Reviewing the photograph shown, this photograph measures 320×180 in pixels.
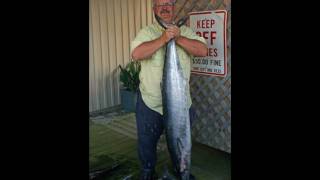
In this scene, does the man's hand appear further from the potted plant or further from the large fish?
the potted plant

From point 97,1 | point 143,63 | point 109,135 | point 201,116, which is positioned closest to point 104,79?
point 109,135

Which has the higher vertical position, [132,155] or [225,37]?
[225,37]

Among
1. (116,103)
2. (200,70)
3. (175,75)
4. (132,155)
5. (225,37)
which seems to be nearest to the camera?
(175,75)

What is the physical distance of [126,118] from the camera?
14.9 feet

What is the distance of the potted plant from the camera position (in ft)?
14.0

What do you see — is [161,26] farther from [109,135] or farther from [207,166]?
[109,135]

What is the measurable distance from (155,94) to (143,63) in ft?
0.79

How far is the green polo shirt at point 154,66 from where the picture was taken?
2.69 metres

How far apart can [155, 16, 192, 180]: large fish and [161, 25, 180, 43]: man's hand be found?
0.10 ft

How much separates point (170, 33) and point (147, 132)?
78cm

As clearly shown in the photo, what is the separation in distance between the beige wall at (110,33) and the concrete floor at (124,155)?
0.26 metres

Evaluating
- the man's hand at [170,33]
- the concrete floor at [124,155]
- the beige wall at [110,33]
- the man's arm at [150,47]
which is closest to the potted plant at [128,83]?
the beige wall at [110,33]

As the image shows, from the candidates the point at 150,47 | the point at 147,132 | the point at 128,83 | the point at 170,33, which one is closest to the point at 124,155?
the point at 147,132

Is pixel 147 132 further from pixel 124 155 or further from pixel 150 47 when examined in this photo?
pixel 124 155
